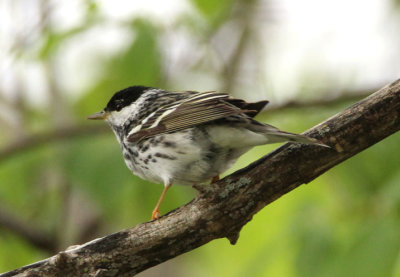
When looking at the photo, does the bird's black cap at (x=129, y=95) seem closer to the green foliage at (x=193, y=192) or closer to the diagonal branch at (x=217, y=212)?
the green foliage at (x=193, y=192)

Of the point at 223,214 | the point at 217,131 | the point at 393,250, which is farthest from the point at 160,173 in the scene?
the point at 393,250

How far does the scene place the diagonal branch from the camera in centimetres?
335

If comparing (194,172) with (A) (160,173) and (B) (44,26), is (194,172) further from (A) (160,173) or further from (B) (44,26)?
(B) (44,26)

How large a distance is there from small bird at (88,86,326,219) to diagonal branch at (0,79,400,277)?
20cm

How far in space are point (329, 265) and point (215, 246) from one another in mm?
3656

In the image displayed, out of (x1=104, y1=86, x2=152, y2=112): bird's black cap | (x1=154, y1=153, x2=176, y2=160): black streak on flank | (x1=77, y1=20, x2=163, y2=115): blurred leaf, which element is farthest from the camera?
(x1=77, y1=20, x2=163, y2=115): blurred leaf

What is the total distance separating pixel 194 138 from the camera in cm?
386

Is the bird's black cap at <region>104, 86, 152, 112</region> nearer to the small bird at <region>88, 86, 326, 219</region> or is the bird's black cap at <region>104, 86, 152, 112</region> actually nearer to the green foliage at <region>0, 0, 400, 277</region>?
the green foliage at <region>0, 0, 400, 277</region>

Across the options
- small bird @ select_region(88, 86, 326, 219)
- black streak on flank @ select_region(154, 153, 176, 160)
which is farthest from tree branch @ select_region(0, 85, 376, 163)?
black streak on flank @ select_region(154, 153, 176, 160)

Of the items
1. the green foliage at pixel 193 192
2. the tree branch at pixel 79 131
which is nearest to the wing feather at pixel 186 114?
the green foliage at pixel 193 192

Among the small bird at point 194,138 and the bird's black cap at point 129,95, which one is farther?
the bird's black cap at point 129,95

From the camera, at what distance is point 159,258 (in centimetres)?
340

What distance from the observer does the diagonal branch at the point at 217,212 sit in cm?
335

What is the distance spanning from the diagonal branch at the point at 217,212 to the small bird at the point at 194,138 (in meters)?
0.20
